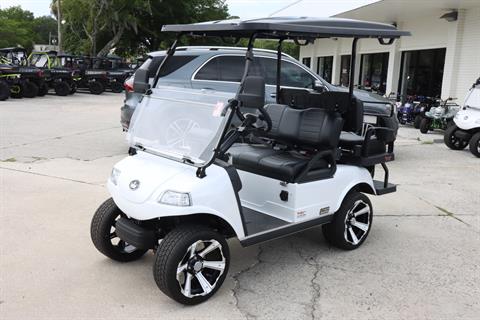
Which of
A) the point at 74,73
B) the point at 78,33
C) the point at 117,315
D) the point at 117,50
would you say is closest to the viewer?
the point at 117,315

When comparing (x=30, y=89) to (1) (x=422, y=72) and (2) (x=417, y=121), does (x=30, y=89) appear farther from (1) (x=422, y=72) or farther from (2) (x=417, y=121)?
(1) (x=422, y=72)

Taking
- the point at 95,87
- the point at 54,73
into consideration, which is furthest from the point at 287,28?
the point at 95,87

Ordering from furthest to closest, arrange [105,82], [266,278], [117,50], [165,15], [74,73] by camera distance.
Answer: [117,50] < [165,15] < [105,82] < [74,73] < [266,278]

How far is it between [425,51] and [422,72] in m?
0.69

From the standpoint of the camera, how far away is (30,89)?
1841 cm

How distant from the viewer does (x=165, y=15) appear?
34500 millimetres

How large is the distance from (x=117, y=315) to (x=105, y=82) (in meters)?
20.5

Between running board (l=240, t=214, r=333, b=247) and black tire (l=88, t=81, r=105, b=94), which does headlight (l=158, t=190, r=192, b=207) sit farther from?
black tire (l=88, t=81, r=105, b=94)

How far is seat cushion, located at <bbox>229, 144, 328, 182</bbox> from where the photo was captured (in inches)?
162

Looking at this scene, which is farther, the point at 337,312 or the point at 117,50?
the point at 117,50

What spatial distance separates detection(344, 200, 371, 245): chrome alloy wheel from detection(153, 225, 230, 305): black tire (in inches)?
56.7

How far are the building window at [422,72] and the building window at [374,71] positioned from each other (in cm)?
118

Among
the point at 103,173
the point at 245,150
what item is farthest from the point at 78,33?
the point at 245,150

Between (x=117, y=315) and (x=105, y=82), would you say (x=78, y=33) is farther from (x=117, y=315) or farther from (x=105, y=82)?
(x=117, y=315)
